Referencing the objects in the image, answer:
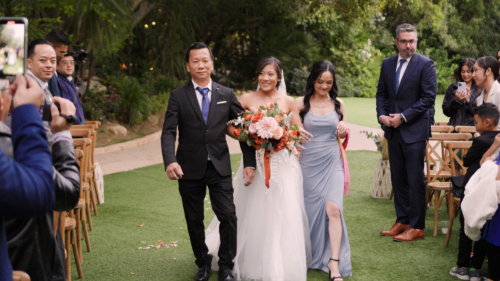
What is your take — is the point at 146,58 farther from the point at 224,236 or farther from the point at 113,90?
the point at 224,236

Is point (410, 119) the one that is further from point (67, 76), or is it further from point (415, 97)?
point (67, 76)

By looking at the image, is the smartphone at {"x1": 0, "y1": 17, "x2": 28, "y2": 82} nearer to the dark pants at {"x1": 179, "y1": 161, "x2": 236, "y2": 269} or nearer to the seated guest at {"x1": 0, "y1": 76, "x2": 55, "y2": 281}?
the seated guest at {"x1": 0, "y1": 76, "x2": 55, "y2": 281}

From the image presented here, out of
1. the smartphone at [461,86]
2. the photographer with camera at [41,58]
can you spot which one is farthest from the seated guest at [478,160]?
the photographer with camera at [41,58]

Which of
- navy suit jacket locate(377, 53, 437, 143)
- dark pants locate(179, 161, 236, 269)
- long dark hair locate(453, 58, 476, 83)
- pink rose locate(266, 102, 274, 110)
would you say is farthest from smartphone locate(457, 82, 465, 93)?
dark pants locate(179, 161, 236, 269)

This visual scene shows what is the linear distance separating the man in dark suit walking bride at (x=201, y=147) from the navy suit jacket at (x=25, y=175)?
230cm

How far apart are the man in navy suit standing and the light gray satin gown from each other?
1.14 metres

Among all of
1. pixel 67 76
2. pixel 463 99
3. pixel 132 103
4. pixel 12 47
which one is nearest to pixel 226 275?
pixel 12 47

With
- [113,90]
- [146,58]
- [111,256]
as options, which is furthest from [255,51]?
[111,256]

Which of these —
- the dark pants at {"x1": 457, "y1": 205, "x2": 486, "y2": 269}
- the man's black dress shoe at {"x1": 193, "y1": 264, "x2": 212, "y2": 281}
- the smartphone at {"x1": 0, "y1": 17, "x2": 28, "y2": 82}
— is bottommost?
the man's black dress shoe at {"x1": 193, "y1": 264, "x2": 212, "y2": 281}

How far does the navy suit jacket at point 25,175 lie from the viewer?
1571 mm

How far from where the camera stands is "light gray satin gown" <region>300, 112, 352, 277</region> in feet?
15.1

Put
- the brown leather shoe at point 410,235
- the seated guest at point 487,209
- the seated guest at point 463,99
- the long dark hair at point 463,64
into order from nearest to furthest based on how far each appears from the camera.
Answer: the seated guest at point 487,209 < the brown leather shoe at point 410,235 < the seated guest at point 463,99 < the long dark hair at point 463,64

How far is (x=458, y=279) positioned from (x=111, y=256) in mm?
3253

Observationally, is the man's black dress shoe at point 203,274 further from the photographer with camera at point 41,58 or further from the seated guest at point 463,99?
the seated guest at point 463,99
